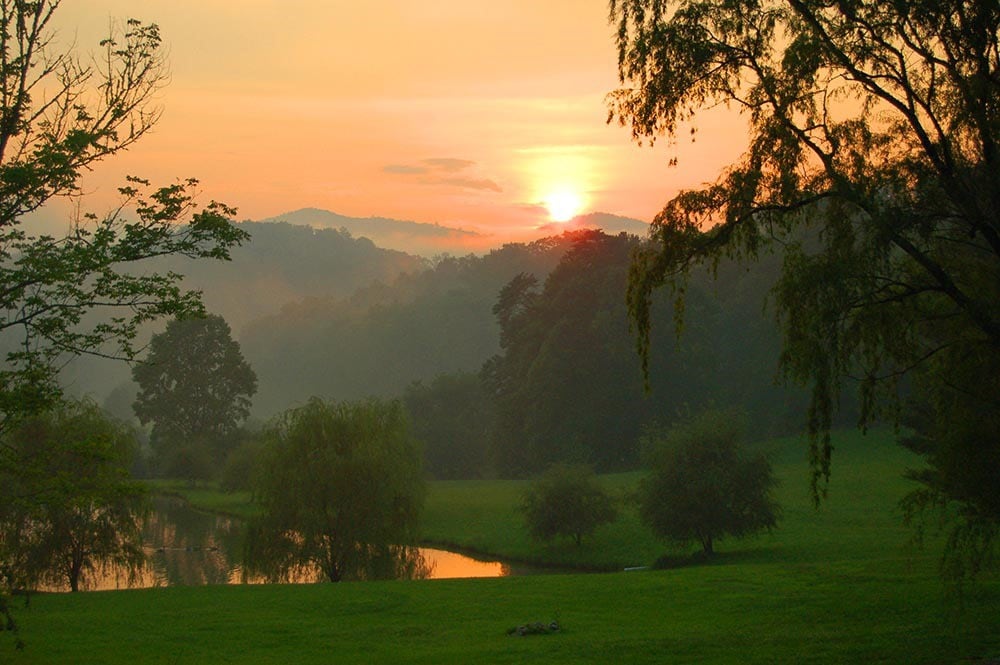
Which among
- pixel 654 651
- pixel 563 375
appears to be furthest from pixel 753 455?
pixel 563 375

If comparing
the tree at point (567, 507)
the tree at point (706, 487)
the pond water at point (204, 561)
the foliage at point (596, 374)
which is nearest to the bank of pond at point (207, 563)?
the pond water at point (204, 561)

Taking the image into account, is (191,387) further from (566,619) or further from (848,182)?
(848,182)

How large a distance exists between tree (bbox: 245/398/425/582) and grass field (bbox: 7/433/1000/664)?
7239 mm

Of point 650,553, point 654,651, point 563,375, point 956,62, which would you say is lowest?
point 650,553

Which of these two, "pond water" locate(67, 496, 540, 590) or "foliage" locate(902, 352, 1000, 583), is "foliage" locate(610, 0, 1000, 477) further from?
"pond water" locate(67, 496, 540, 590)

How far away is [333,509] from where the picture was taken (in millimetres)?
35281

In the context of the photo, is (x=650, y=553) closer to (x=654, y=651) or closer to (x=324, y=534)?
(x=324, y=534)

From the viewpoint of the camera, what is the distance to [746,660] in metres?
Result: 15.7

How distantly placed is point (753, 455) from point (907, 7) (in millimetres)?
25728

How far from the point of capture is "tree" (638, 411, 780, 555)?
35.8 metres

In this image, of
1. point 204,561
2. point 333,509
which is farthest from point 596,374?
point 333,509

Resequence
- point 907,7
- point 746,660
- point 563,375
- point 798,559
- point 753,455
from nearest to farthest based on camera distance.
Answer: point 907,7 → point 746,660 → point 798,559 → point 753,455 → point 563,375

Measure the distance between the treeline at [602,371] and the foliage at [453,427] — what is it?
0.17m

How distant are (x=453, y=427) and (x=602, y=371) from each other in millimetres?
19299
